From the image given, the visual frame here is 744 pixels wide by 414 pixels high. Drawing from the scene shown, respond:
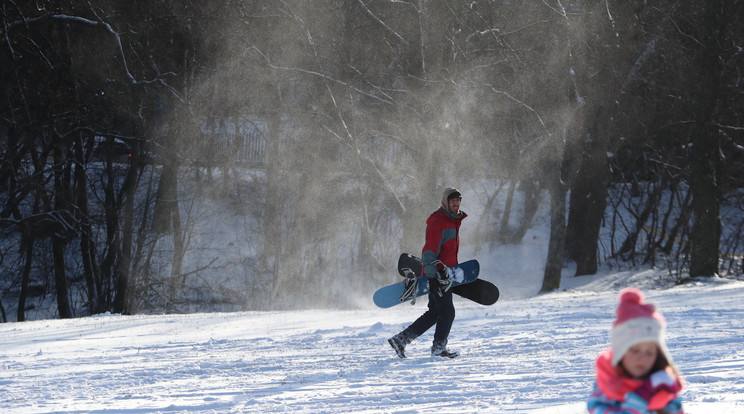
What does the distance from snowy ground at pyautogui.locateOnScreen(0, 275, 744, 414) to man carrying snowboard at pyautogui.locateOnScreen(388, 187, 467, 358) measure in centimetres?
22

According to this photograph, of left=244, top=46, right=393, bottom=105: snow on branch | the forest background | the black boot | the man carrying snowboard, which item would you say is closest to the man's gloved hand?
the man carrying snowboard

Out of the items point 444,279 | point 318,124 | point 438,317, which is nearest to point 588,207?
point 318,124

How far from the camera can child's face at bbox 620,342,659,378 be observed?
2740 mm

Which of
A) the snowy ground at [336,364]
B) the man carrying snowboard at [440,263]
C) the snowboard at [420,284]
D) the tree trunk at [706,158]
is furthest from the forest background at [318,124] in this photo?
the man carrying snowboard at [440,263]

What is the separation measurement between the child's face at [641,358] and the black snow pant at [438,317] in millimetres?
4634

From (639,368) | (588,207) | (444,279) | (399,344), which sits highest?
(588,207)

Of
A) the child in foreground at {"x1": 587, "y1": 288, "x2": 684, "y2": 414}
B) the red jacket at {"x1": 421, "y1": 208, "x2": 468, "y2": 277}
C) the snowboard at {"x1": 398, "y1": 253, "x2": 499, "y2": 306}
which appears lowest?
the child in foreground at {"x1": 587, "y1": 288, "x2": 684, "y2": 414}

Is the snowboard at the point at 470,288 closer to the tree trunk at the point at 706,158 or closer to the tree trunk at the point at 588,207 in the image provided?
the tree trunk at the point at 706,158

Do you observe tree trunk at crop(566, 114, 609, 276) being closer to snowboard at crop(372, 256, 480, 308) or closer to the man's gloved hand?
snowboard at crop(372, 256, 480, 308)

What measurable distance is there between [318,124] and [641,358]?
1801cm

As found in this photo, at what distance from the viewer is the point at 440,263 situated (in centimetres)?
723

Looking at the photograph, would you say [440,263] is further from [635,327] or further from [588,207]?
[588,207]

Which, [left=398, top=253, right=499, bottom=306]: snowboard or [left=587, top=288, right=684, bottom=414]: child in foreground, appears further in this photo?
[left=398, top=253, right=499, bottom=306]: snowboard

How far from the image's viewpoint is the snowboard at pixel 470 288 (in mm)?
7793
